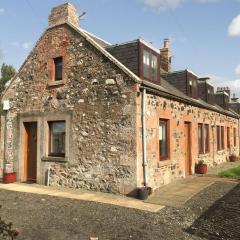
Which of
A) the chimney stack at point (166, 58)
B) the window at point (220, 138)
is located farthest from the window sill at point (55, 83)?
the window at point (220, 138)

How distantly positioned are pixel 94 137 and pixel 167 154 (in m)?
3.13

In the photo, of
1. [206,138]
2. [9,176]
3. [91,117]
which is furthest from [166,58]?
[9,176]

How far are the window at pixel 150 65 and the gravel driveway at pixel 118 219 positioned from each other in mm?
4892

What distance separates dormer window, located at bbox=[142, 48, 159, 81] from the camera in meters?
12.3

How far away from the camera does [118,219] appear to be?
7.91 m

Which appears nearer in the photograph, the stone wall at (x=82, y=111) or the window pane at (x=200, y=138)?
the stone wall at (x=82, y=111)

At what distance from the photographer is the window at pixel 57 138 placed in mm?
12758

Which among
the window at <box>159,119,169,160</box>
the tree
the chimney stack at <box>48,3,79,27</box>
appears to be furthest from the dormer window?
the tree

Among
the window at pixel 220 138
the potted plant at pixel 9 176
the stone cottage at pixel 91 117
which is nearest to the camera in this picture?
the stone cottage at pixel 91 117

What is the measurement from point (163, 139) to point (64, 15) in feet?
20.4

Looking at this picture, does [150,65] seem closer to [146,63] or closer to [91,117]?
[146,63]

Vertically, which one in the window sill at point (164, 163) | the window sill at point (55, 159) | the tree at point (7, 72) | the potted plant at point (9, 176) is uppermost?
the tree at point (7, 72)

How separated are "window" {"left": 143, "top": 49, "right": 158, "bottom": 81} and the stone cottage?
1.4 inches

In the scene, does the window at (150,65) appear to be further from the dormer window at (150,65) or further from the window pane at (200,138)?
the window pane at (200,138)
